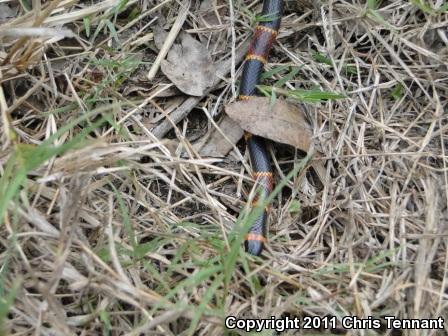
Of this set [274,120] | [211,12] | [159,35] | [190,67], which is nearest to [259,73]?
[274,120]

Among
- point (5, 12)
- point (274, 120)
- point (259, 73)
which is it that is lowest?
point (274, 120)

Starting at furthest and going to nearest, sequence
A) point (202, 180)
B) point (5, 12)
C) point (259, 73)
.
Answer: point (259, 73) → point (5, 12) → point (202, 180)

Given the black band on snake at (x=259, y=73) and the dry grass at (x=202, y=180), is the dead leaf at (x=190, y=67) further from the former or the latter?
the black band on snake at (x=259, y=73)

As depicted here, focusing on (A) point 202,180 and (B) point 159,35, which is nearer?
(A) point 202,180

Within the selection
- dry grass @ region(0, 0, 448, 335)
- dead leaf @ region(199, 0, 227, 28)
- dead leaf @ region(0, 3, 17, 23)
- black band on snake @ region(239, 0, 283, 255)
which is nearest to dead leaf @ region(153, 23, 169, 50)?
dry grass @ region(0, 0, 448, 335)

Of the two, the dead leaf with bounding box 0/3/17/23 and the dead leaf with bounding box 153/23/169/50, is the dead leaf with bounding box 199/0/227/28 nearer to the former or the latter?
the dead leaf with bounding box 153/23/169/50

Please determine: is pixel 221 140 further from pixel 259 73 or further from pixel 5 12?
pixel 5 12

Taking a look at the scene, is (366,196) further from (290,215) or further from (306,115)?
(306,115)

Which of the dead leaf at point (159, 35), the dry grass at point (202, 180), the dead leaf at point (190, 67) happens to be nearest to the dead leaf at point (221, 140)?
the dry grass at point (202, 180)
